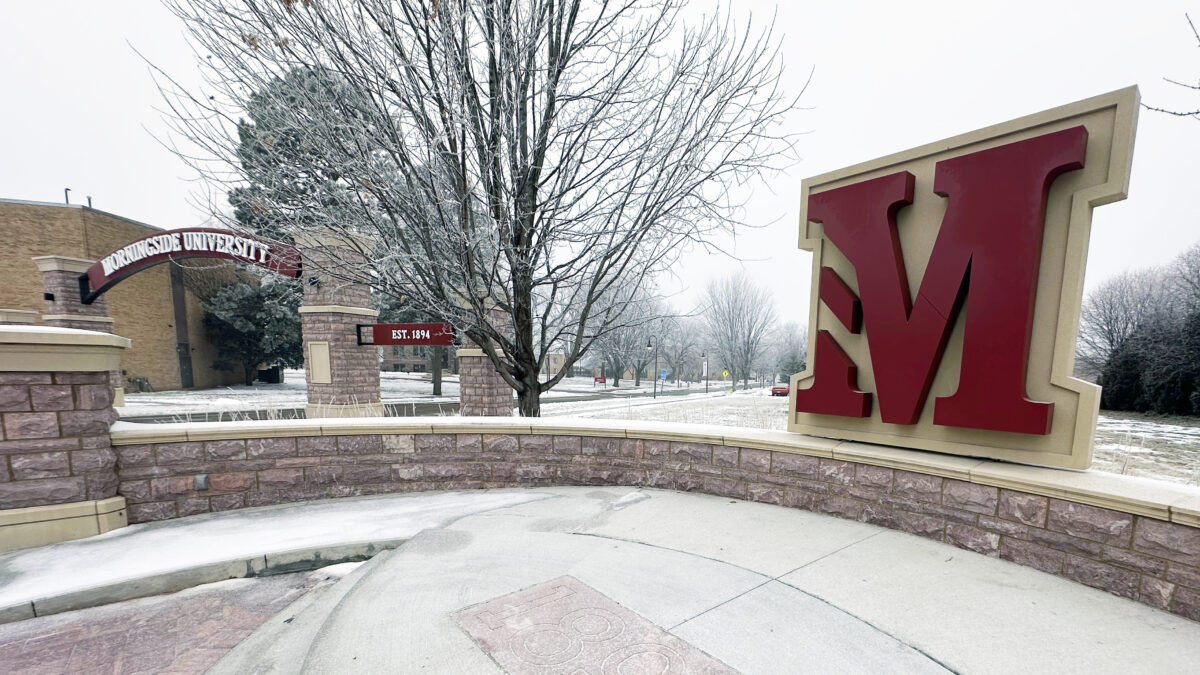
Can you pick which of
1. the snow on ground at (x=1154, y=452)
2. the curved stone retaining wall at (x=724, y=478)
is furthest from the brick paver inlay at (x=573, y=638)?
the snow on ground at (x=1154, y=452)

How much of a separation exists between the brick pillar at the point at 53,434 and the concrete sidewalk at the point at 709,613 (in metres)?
2.65

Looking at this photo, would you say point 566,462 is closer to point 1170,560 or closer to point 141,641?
point 141,641

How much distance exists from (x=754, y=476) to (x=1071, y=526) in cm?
220

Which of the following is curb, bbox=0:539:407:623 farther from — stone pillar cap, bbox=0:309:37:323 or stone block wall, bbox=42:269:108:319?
stone pillar cap, bbox=0:309:37:323

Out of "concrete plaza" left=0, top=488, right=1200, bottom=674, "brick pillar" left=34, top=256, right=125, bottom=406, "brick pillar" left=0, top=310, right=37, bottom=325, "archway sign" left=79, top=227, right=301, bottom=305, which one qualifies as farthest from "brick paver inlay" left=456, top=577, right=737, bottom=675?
"brick pillar" left=0, top=310, right=37, bottom=325

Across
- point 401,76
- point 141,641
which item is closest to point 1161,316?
point 401,76

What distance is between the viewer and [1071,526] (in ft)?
9.58

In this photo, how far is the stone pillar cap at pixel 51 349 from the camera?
3465mm

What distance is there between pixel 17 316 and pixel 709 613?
24.3 metres

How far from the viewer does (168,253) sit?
996cm

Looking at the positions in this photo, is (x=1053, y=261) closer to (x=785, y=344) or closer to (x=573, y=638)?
(x=573, y=638)

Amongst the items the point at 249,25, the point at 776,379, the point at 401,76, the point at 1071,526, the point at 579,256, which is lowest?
the point at 776,379

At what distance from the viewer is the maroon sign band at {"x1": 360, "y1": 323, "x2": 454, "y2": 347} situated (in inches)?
A: 378

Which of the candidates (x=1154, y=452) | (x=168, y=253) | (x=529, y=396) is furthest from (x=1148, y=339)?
(x=168, y=253)
